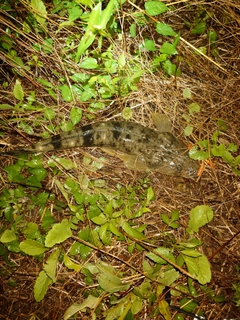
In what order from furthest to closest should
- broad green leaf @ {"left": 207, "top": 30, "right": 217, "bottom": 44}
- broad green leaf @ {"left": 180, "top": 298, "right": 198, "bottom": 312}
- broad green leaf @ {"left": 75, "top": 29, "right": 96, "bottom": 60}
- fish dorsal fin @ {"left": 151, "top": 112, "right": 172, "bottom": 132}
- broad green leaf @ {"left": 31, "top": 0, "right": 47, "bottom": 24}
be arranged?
broad green leaf @ {"left": 207, "top": 30, "right": 217, "bottom": 44}
fish dorsal fin @ {"left": 151, "top": 112, "right": 172, "bottom": 132}
broad green leaf @ {"left": 180, "top": 298, "right": 198, "bottom": 312}
broad green leaf @ {"left": 31, "top": 0, "right": 47, "bottom": 24}
broad green leaf @ {"left": 75, "top": 29, "right": 96, "bottom": 60}

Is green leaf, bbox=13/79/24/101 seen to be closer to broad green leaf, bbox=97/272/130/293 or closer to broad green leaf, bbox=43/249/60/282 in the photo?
broad green leaf, bbox=43/249/60/282

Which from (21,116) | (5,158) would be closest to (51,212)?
(5,158)

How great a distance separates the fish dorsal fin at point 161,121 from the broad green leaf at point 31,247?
199 centimetres

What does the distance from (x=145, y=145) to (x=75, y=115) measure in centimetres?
96

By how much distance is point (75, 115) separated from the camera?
3.23m

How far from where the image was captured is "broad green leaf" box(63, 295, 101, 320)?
8.91ft

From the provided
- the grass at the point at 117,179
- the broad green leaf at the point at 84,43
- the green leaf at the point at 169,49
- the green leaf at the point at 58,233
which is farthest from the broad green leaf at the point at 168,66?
the green leaf at the point at 58,233

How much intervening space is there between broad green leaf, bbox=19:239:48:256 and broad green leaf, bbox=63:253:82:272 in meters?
0.26

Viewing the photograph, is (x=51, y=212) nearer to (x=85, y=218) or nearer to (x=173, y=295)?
(x=85, y=218)

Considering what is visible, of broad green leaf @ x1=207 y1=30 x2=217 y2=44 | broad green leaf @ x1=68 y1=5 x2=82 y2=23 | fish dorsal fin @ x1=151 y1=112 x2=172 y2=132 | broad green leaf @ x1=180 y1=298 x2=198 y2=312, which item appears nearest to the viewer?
broad green leaf @ x1=68 y1=5 x2=82 y2=23

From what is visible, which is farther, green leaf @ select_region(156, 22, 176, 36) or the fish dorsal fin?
the fish dorsal fin

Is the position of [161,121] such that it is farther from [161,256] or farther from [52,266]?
[52,266]

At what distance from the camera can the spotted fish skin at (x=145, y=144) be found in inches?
129

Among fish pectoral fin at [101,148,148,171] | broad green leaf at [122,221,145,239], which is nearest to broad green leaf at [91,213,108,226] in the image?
broad green leaf at [122,221,145,239]
